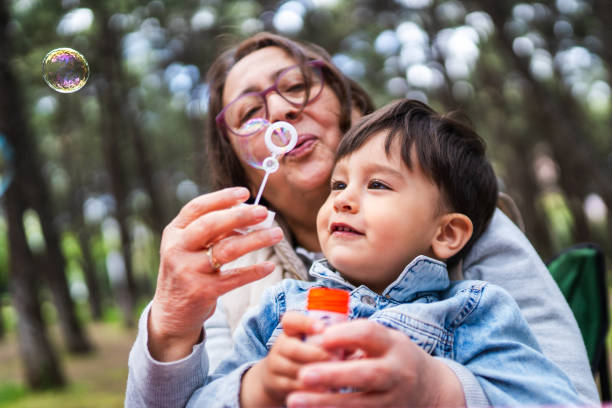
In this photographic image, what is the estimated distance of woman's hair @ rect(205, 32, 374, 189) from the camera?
7.59 feet

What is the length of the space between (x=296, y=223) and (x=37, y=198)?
825cm

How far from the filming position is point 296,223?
2371 mm

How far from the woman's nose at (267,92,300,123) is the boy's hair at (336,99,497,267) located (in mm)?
288

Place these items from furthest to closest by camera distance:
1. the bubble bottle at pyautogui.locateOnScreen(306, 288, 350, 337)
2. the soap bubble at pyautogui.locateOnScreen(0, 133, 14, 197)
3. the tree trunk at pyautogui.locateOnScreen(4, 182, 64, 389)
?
the tree trunk at pyautogui.locateOnScreen(4, 182, 64, 389), the soap bubble at pyautogui.locateOnScreen(0, 133, 14, 197), the bubble bottle at pyautogui.locateOnScreen(306, 288, 350, 337)

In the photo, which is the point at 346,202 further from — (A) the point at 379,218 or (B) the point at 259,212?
(B) the point at 259,212

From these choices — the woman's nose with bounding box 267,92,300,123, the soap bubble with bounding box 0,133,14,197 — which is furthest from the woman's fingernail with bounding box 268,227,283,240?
the soap bubble with bounding box 0,133,14,197

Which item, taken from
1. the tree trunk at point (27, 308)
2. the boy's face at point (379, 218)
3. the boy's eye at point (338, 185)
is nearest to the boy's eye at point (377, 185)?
the boy's face at point (379, 218)

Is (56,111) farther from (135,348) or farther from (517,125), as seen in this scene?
(135,348)

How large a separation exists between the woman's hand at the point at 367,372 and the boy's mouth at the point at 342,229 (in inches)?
18.5

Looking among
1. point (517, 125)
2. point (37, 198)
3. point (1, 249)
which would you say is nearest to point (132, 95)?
point (37, 198)

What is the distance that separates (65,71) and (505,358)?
89.6 inches

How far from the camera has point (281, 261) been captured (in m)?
2.10

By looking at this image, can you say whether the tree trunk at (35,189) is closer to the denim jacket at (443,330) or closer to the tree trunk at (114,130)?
the tree trunk at (114,130)

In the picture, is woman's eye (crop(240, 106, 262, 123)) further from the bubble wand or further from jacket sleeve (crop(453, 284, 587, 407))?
jacket sleeve (crop(453, 284, 587, 407))
